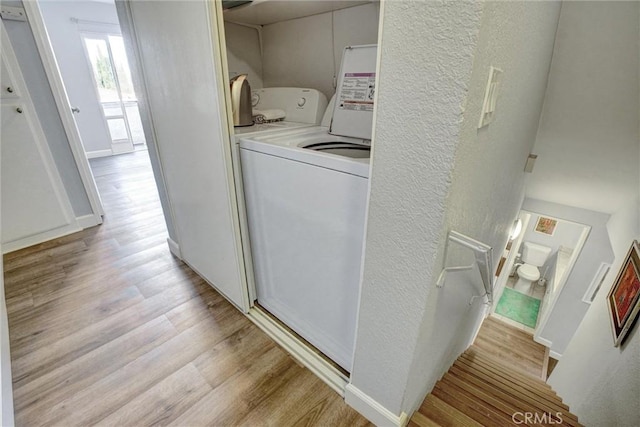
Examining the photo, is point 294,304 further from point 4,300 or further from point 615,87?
point 615,87

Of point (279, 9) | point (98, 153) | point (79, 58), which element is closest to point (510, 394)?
point (279, 9)

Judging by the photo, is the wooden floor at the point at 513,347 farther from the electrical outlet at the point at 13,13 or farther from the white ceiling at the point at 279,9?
the electrical outlet at the point at 13,13

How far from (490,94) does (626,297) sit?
6.05 feet

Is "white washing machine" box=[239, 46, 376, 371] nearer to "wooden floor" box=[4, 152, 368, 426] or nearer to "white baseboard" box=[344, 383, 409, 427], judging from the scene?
"white baseboard" box=[344, 383, 409, 427]

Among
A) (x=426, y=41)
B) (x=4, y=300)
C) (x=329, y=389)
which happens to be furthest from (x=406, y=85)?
(x=4, y=300)

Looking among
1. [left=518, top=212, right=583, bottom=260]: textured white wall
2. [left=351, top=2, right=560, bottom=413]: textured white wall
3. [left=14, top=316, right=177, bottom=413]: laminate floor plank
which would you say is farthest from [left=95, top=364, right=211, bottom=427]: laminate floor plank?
[left=518, top=212, right=583, bottom=260]: textured white wall

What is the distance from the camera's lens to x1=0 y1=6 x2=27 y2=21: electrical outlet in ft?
5.89

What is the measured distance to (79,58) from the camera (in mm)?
4137

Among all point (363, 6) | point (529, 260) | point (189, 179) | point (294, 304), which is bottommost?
point (529, 260)

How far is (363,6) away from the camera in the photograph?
4.77 ft

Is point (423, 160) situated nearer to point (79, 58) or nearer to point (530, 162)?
point (530, 162)

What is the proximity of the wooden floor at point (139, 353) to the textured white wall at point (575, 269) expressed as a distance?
2.64 meters

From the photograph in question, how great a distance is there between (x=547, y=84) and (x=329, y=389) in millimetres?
2472

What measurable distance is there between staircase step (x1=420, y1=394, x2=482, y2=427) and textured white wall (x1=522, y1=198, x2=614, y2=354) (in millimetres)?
2332
